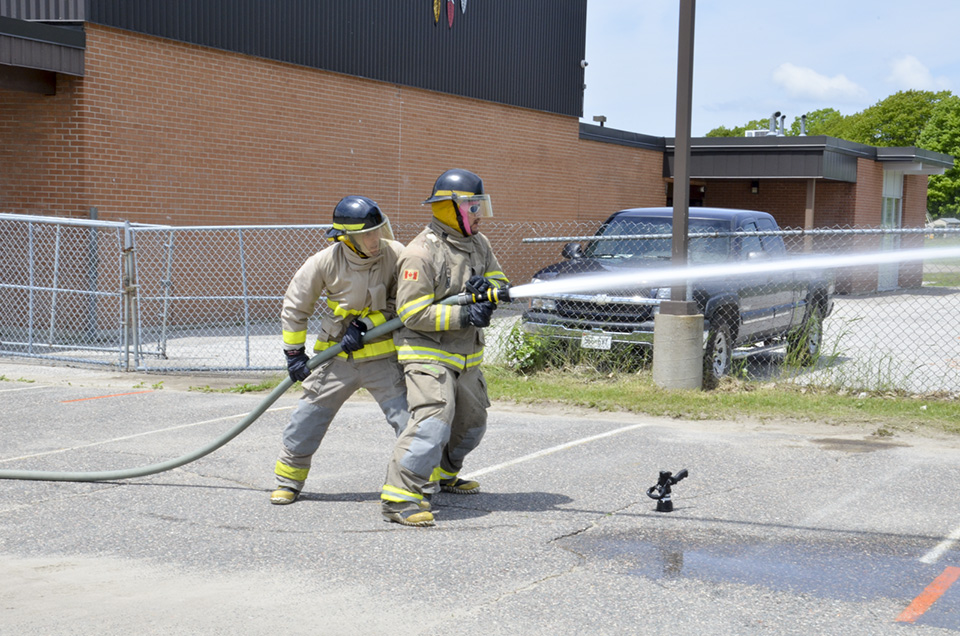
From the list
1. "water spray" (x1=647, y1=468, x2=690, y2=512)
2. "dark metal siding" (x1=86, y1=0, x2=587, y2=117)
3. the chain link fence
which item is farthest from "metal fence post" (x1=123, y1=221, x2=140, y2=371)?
"water spray" (x1=647, y1=468, x2=690, y2=512)

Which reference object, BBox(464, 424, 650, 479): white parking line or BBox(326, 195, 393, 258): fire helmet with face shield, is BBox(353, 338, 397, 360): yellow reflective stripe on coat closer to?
BBox(326, 195, 393, 258): fire helmet with face shield

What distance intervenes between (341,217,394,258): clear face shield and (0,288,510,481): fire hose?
412 millimetres

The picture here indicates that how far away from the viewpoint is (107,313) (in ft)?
45.4

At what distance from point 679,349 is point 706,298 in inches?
37.2

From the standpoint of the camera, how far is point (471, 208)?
555 centimetres

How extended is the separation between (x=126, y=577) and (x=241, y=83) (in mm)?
12594

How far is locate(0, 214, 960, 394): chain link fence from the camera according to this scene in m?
10.1

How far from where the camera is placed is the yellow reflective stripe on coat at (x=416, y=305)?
5.38 meters

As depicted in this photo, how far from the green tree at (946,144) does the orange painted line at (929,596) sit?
7042 cm

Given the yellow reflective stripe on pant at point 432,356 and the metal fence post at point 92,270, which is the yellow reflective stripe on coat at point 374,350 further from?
the metal fence post at point 92,270

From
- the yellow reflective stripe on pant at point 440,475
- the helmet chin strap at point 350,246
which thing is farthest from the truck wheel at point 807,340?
the helmet chin strap at point 350,246

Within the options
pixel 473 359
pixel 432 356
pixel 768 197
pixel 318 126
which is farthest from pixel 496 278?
pixel 768 197

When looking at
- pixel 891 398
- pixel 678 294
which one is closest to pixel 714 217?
pixel 678 294

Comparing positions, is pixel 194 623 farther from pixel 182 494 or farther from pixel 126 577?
pixel 182 494
